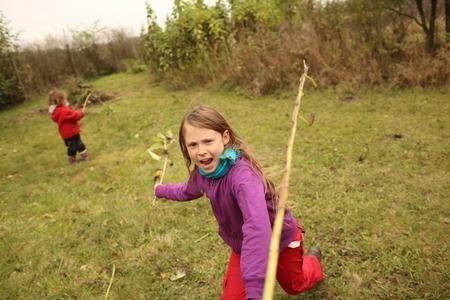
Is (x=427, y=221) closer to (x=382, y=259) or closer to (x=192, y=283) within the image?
(x=382, y=259)

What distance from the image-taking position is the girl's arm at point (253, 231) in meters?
1.50

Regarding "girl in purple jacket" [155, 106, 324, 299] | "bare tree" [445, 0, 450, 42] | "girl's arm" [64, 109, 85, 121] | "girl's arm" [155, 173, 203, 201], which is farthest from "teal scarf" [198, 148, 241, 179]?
"bare tree" [445, 0, 450, 42]

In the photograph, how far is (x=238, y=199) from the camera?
1856 mm

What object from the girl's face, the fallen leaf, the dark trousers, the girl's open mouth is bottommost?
the fallen leaf

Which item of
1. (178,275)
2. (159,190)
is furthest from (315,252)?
(159,190)

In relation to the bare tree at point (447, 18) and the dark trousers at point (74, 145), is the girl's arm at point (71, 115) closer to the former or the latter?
the dark trousers at point (74, 145)

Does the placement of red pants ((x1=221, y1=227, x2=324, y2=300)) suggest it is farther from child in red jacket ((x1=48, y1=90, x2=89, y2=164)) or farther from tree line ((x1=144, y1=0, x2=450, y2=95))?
tree line ((x1=144, y1=0, x2=450, y2=95))

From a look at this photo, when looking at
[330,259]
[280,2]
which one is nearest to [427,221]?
[330,259]

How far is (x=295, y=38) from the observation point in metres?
8.84

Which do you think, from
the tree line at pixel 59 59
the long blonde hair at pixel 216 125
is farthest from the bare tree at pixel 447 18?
the tree line at pixel 59 59

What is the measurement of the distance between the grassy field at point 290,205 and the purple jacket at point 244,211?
981 millimetres

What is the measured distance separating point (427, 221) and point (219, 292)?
1.93 metres

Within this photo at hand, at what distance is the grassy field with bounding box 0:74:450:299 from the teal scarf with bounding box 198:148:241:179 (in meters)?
1.36

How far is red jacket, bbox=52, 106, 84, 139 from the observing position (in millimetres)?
6538
